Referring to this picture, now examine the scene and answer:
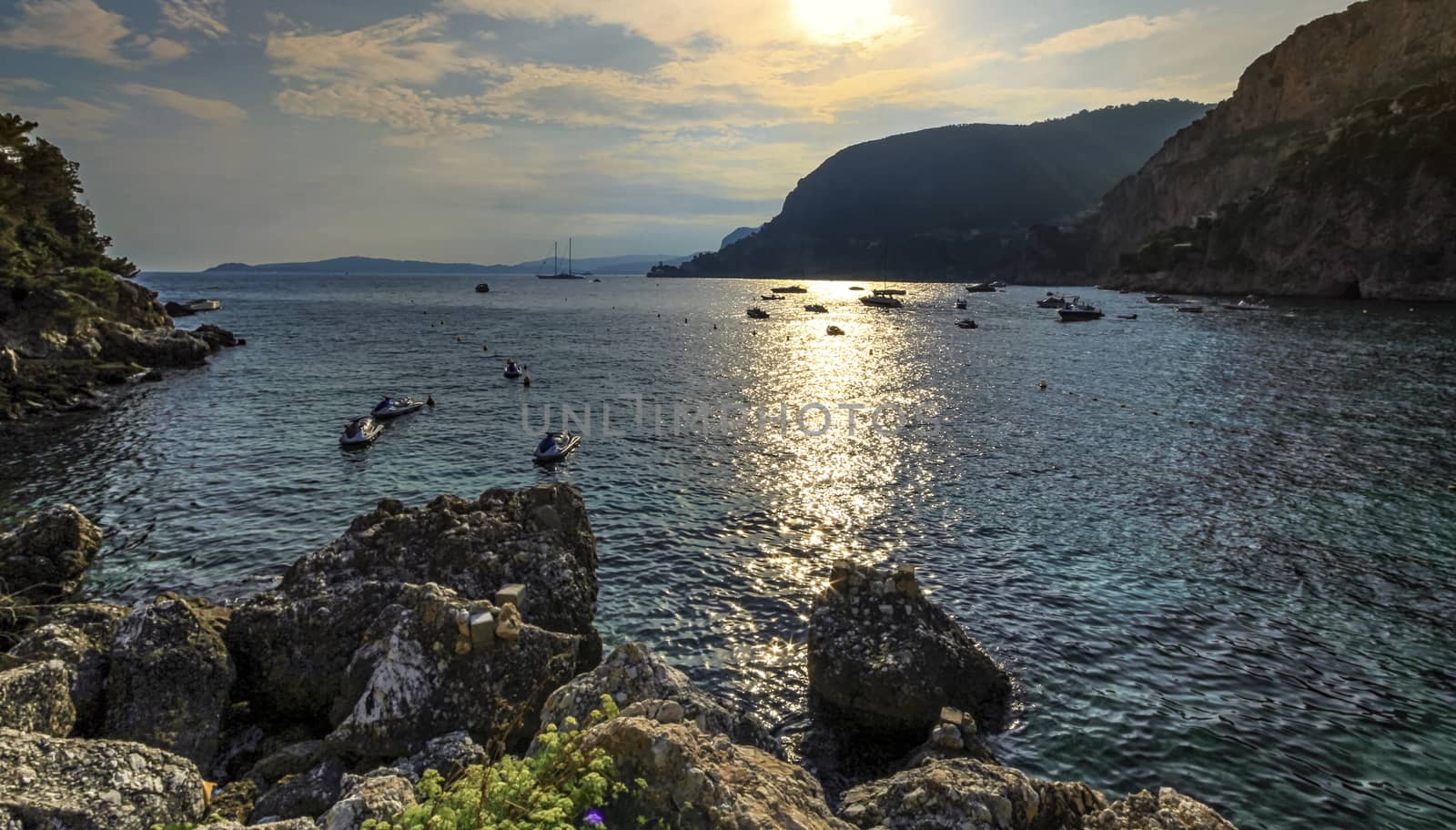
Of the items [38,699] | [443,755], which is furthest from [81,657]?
[443,755]

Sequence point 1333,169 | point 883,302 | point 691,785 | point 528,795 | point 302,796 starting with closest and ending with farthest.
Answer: point 528,795 → point 691,785 → point 302,796 → point 1333,169 → point 883,302

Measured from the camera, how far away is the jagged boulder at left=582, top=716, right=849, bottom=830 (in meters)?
6.32

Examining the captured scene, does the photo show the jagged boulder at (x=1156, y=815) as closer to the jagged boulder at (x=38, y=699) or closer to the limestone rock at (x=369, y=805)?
the limestone rock at (x=369, y=805)

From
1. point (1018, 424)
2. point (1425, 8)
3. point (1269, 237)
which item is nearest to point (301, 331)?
point (1018, 424)

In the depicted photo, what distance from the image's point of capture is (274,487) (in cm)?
2944

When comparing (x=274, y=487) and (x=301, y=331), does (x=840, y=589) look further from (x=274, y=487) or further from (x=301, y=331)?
(x=301, y=331)

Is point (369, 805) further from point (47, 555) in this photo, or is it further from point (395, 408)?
point (395, 408)

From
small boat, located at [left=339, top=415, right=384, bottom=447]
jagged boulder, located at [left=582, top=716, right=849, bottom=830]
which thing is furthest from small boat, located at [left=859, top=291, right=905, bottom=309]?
jagged boulder, located at [left=582, top=716, right=849, bottom=830]

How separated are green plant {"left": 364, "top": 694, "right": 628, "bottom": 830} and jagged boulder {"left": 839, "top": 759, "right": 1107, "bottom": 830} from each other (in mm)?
4431

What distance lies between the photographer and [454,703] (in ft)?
38.9

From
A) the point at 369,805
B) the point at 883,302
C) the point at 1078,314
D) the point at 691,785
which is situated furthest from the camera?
the point at 883,302

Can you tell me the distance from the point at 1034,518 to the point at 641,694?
19936 millimetres

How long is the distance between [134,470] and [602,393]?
28.8 metres

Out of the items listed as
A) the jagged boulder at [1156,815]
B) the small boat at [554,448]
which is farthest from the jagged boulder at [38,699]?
the small boat at [554,448]
